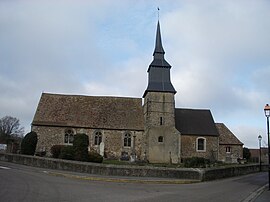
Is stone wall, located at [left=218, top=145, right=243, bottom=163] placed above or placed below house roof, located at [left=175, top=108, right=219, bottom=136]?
below

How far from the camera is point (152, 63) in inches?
A: 1710

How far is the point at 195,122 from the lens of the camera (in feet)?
152

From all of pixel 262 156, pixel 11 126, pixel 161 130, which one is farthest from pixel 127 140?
pixel 11 126

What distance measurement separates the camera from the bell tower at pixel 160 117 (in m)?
41.1

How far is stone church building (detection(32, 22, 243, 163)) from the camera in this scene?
41.5 meters

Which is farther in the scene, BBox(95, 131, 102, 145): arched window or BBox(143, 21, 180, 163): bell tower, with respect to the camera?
BBox(95, 131, 102, 145): arched window

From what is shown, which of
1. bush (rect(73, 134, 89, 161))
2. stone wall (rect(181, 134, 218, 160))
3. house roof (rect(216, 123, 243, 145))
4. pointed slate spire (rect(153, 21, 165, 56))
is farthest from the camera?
house roof (rect(216, 123, 243, 145))

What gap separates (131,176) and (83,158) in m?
6.74

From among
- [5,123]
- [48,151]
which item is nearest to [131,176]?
[48,151]

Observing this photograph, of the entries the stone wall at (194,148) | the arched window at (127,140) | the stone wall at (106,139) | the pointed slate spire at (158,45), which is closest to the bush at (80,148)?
the stone wall at (106,139)

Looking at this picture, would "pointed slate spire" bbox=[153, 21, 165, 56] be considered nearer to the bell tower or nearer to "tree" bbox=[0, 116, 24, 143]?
the bell tower

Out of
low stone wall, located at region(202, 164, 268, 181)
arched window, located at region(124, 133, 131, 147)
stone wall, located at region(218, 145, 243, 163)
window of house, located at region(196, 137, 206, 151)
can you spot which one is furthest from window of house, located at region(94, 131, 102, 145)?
low stone wall, located at region(202, 164, 268, 181)

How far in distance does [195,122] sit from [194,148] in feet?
13.4

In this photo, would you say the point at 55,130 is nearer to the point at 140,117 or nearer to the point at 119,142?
the point at 119,142
